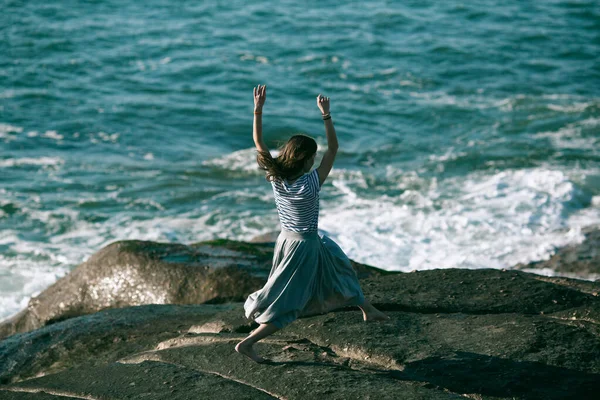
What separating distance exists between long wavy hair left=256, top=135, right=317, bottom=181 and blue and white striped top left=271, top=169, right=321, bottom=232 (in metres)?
0.07

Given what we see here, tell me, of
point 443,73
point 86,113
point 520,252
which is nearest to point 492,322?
point 520,252

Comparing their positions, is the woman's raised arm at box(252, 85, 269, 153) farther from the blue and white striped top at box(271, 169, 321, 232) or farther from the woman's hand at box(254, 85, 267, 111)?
the blue and white striped top at box(271, 169, 321, 232)

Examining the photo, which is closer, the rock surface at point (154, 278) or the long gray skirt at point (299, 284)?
the long gray skirt at point (299, 284)

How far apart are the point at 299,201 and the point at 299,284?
21.1 inches

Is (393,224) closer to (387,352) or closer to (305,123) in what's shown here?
(305,123)

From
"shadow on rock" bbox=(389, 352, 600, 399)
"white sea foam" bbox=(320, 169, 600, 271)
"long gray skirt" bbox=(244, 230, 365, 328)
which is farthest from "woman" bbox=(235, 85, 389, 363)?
"white sea foam" bbox=(320, 169, 600, 271)

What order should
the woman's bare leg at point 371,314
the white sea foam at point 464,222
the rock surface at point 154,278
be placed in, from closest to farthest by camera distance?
1. the woman's bare leg at point 371,314
2. the rock surface at point 154,278
3. the white sea foam at point 464,222

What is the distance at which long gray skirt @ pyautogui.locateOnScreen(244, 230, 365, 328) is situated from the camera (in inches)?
219

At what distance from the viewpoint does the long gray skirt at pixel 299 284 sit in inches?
219

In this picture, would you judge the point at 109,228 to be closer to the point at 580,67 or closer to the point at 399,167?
the point at 399,167

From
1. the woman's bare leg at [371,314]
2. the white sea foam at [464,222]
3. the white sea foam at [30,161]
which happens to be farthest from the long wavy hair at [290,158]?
the white sea foam at [30,161]

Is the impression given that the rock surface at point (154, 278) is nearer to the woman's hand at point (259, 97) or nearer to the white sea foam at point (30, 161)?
the woman's hand at point (259, 97)

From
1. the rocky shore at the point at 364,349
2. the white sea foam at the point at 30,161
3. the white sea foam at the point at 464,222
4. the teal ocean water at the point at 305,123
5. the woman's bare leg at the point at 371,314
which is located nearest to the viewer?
the rocky shore at the point at 364,349

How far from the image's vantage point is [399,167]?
17531mm
